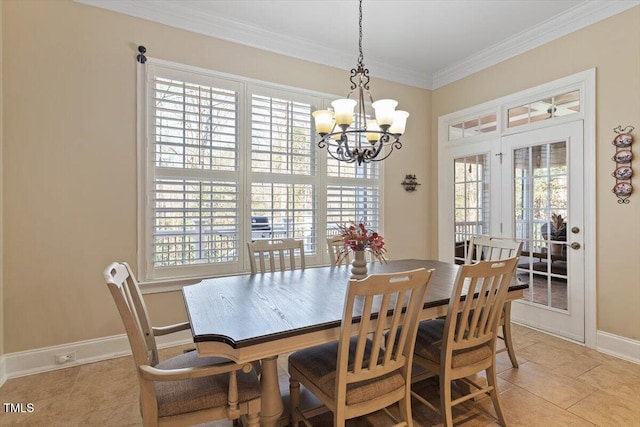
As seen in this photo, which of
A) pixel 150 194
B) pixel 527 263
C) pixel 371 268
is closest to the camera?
pixel 371 268

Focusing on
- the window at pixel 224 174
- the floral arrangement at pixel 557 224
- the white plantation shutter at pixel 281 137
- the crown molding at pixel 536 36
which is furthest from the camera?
the white plantation shutter at pixel 281 137

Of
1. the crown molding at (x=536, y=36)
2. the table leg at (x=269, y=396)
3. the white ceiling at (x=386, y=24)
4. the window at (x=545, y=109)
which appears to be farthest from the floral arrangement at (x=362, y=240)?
the crown molding at (x=536, y=36)

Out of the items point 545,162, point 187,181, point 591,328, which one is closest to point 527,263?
point 591,328

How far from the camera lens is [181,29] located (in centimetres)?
311

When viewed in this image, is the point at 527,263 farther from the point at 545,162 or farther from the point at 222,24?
A: the point at 222,24

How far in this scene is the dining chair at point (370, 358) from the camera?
1438mm

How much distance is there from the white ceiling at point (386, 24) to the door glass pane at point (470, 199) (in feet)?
3.80

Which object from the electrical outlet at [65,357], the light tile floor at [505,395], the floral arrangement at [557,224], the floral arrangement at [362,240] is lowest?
the light tile floor at [505,395]

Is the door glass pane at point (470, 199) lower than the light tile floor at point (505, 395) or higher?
higher

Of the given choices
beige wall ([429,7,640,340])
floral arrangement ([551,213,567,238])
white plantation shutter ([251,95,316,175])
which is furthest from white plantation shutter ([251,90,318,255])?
beige wall ([429,7,640,340])

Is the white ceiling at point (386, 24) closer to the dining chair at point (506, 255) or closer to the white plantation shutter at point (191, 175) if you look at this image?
the white plantation shutter at point (191, 175)

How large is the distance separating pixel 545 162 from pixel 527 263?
3.52 feet

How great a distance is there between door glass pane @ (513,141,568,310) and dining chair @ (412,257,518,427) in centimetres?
187

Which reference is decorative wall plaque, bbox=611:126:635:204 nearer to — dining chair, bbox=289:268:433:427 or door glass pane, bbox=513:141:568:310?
door glass pane, bbox=513:141:568:310
